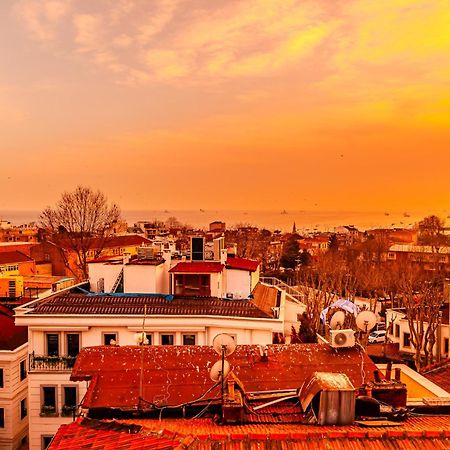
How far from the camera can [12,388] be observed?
16641 mm

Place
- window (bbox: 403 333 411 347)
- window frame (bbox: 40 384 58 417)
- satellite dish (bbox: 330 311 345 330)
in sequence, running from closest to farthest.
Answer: satellite dish (bbox: 330 311 345 330) < window frame (bbox: 40 384 58 417) < window (bbox: 403 333 411 347)

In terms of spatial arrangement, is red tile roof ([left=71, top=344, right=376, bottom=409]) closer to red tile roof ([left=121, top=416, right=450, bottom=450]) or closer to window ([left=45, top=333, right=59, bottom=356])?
red tile roof ([left=121, top=416, right=450, bottom=450])

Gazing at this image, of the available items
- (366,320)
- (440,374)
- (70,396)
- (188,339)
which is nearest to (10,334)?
(70,396)

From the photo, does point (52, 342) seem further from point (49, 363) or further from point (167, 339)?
point (167, 339)

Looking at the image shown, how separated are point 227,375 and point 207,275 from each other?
10981mm

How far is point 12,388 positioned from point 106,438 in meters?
12.9

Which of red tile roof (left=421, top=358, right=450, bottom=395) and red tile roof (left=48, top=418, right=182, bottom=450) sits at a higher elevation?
red tile roof (left=48, top=418, right=182, bottom=450)

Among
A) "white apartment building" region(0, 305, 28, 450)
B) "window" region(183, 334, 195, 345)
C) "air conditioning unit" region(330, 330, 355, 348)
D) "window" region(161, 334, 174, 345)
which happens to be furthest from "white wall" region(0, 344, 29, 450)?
"air conditioning unit" region(330, 330, 355, 348)

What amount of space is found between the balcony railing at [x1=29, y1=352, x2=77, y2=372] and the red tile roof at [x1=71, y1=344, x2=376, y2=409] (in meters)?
6.78

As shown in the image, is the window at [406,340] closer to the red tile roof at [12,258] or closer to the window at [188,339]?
the window at [188,339]

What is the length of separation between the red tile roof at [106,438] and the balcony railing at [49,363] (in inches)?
372

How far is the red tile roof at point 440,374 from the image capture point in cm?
989

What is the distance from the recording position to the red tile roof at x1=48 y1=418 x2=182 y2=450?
5246mm

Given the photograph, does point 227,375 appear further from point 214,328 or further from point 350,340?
point 214,328
